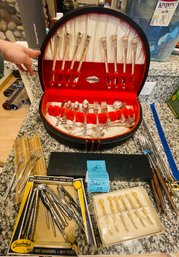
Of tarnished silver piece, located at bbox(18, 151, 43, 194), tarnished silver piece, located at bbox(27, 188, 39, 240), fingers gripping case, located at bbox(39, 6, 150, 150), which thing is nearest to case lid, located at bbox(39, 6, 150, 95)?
fingers gripping case, located at bbox(39, 6, 150, 150)

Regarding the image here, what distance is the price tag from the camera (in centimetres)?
37

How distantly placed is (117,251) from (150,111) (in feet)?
1.51

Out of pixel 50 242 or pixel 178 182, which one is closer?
pixel 50 242

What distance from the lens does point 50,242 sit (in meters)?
0.30

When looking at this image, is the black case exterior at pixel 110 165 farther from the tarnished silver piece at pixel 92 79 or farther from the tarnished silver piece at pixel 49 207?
the tarnished silver piece at pixel 92 79

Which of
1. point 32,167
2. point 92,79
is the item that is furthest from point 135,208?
point 92,79

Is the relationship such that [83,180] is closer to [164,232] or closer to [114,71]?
[164,232]

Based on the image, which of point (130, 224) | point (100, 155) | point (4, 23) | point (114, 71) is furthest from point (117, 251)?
point (4, 23)

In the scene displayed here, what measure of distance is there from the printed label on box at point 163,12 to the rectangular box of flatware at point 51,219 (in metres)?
0.48

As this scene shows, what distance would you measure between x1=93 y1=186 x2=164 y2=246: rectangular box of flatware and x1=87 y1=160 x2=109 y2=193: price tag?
16 mm

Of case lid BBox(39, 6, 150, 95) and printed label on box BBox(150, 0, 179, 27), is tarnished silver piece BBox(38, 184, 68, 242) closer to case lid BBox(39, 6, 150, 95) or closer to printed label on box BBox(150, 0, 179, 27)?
case lid BBox(39, 6, 150, 95)

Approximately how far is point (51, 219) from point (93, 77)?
397mm

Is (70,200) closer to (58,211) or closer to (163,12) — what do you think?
(58,211)

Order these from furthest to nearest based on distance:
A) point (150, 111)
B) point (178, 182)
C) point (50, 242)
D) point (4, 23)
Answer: point (4, 23)
point (150, 111)
point (178, 182)
point (50, 242)
